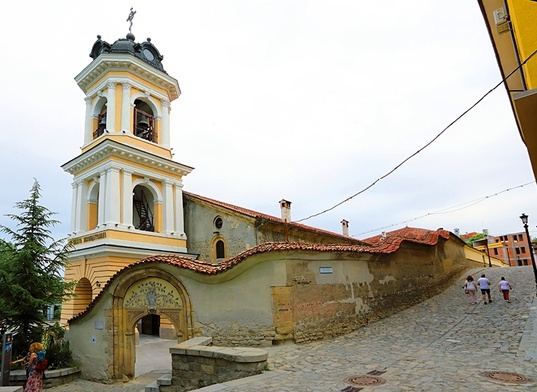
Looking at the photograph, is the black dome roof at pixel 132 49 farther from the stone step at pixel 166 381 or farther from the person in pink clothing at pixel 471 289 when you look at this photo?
the person in pink clothing at pixel 471 289

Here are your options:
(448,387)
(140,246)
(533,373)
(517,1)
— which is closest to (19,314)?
(140,246)

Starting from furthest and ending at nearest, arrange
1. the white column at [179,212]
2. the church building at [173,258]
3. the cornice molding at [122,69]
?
the white column at [179,212]
the cornice molding at [122,69]
the church building at [173,258]

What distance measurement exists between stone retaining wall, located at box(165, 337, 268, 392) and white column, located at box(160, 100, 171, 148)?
14.9 m

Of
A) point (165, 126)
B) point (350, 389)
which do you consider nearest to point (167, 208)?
point (165, 126)

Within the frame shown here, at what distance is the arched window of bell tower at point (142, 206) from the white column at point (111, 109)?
3.86 m

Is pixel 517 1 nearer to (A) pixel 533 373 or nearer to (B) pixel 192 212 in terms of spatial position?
(A) pixel 533 373

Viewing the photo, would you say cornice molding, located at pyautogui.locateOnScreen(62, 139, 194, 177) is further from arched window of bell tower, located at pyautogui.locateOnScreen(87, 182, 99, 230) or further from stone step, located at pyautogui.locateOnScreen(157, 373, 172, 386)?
stone step, located at pyautogui.locateOnScreen(157, 373, 172, 386)

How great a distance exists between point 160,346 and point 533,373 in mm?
15458

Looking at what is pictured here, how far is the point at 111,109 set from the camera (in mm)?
18578

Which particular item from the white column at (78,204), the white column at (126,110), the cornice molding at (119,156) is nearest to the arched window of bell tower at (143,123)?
the white column at (126,110)

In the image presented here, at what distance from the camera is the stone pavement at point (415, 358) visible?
532 cm

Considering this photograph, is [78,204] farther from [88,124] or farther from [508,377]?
[508,377]

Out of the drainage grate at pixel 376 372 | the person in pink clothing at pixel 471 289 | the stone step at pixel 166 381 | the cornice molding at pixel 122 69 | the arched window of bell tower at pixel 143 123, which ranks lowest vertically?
the stone step at pixel 166 381

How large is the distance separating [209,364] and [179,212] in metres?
14.2
